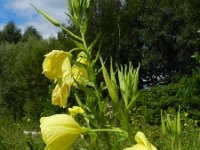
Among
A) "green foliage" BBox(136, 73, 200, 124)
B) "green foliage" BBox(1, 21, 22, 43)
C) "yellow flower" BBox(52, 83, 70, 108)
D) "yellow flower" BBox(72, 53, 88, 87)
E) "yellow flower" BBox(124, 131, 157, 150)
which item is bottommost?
"green foliage" BBox(136, 73, 200, 124)

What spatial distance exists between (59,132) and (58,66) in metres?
0.29

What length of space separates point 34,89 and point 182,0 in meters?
7.51

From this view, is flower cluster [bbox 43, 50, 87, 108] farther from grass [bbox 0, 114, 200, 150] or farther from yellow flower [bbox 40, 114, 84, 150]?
grass [bbox 0, 114, 200, 150]

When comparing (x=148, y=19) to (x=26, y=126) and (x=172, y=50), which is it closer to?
(x=172, y=50)

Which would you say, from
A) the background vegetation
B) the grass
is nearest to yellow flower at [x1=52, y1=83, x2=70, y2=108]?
the grass

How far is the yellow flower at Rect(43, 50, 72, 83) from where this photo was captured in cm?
116

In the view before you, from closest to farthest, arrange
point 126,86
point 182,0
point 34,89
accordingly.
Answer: point 126,86 < point 34,89 < point 182,0

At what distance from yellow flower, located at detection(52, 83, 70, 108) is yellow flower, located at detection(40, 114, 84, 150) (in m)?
0.24

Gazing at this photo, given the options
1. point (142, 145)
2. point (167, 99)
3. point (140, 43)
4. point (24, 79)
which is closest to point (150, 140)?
point (142, 145)

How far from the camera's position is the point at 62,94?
47.0 inches

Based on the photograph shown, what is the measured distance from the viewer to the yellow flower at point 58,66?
1.16m

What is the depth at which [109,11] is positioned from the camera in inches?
850

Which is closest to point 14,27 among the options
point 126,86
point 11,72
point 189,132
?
point 11,72

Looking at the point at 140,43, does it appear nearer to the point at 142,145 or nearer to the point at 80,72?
the point at 80,72
